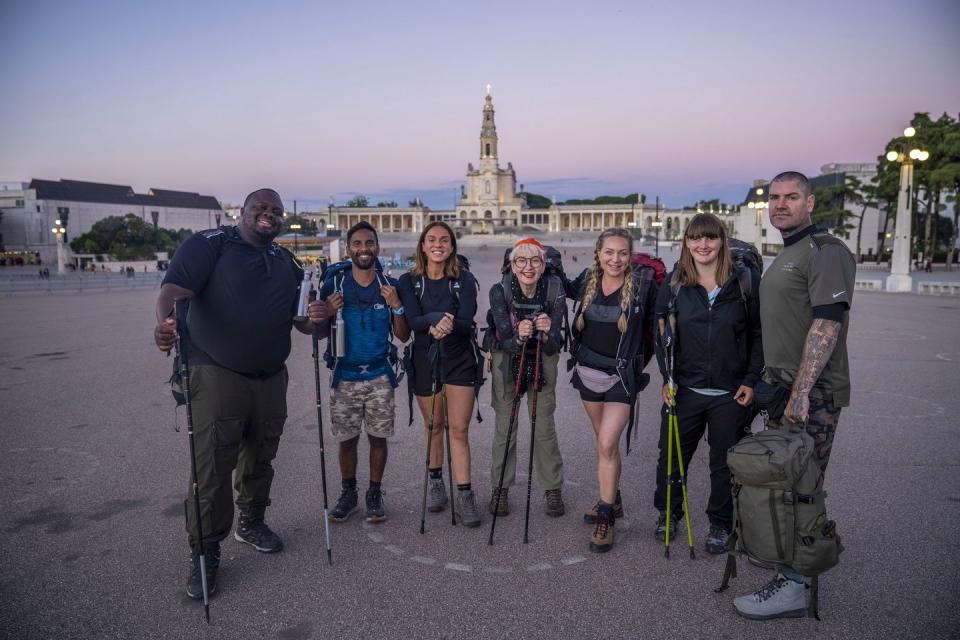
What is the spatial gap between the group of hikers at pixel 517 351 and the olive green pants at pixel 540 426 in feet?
0.04

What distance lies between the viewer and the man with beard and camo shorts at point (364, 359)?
4.94 metres

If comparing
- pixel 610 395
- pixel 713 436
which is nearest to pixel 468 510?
pixel 610 395

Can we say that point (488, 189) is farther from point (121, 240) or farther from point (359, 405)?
point (359, 405)

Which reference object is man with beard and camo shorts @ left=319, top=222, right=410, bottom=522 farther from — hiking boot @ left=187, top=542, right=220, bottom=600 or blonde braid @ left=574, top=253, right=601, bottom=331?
blonde braid @ left=574, top=253, right=601, bottom=331

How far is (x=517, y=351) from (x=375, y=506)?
1708 millimetres

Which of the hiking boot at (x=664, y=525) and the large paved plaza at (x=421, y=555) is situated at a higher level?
the hiking boot at (x=664, y=525)

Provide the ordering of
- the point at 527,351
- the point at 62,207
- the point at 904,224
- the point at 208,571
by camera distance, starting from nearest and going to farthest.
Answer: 1. the point at 208,571
2. the point at 527,351
3. the point at 904,224
4. the point at 62,207

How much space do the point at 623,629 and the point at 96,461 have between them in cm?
551

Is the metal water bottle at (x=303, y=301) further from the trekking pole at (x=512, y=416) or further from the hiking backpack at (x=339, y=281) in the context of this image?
the trekking pole at (x=512, y=416)

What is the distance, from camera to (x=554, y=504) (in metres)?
5.09

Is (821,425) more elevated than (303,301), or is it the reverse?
(303,301)

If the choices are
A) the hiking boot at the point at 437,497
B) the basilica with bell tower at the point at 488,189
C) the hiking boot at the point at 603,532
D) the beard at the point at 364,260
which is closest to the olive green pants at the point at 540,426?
the hiking boot at the point at 437,497

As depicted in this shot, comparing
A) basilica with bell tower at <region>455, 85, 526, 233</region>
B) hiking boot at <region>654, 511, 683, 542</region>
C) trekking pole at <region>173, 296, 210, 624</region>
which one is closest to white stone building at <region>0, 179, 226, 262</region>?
basilica with bell tower at <region>455, 85, 526, 233</region>

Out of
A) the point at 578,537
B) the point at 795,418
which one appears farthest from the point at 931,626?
the point at 578,537
